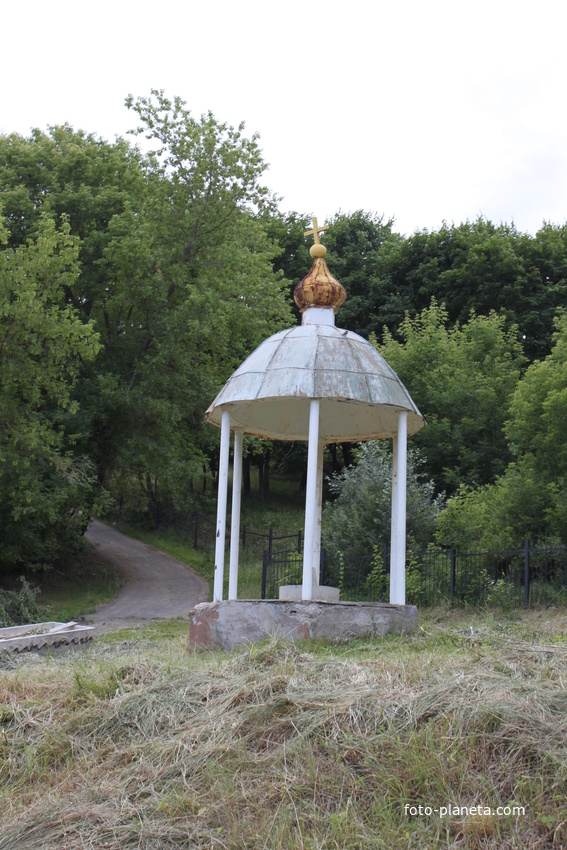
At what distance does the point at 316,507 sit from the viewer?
11.0 meters

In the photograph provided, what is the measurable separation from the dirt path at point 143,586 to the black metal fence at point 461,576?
10.3ft

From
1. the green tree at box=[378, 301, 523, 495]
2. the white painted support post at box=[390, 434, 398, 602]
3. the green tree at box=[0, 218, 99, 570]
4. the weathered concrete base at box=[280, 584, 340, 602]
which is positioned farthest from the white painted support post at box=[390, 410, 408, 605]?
the green tree at box=[378, 301, 523, 495]

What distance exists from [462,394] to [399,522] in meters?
13.6

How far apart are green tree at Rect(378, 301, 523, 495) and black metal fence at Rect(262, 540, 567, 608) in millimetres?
5948

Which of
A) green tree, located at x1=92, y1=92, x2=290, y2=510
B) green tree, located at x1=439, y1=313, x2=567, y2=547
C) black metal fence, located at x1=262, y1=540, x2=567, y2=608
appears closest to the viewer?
black metal fence, located at x1=262, y1=540, x2=567, y2=608

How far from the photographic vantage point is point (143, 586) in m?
22.4

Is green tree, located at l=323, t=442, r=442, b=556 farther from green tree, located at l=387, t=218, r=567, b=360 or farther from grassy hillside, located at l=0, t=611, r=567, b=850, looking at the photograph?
green tree, located at l=387, t=218, r=567, b=360

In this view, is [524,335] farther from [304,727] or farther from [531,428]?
[304,727]

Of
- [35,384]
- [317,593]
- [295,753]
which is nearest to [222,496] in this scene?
[317,593]

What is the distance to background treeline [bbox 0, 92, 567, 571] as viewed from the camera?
18328 millimetres

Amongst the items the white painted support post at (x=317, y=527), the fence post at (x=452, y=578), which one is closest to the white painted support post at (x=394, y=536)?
the white painted support post at (x=317, y=527)

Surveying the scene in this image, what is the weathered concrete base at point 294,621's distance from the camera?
9.50m

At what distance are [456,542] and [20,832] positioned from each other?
42.7ft

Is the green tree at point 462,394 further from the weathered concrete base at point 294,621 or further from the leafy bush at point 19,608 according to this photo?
the weathered concrete base at point 294,621
